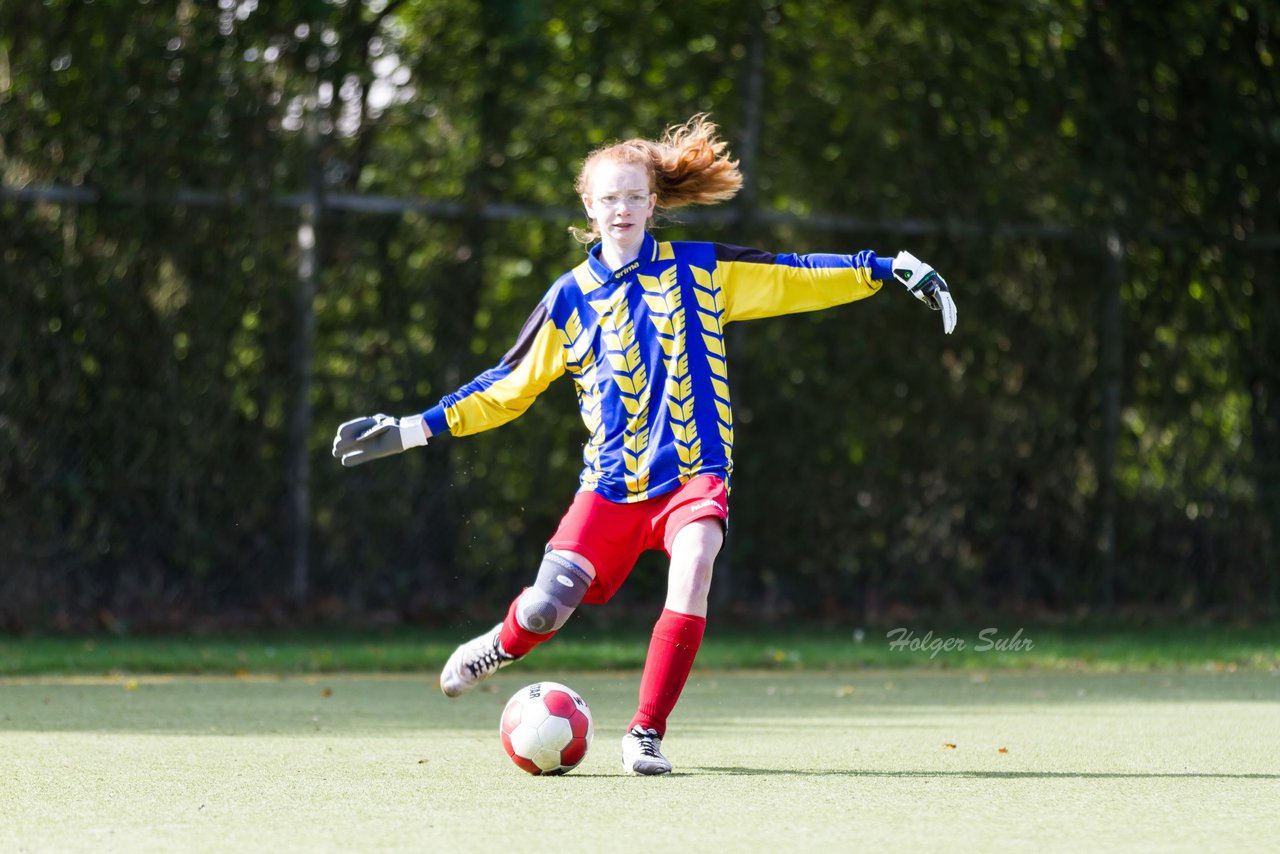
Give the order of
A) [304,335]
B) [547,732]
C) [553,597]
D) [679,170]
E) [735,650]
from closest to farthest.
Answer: [547,732]
[553,597]
[679,170]
[735,650]
[304,335]

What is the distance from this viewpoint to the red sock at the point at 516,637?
5.20 meters

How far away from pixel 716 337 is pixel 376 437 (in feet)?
3.50

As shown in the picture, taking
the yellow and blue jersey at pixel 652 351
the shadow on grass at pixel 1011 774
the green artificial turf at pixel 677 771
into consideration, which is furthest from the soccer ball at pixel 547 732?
the yellow and blue jersey at pixel 652 351

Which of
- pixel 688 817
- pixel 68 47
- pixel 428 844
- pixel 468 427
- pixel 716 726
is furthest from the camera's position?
pixel 68 47

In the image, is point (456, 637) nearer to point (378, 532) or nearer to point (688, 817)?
point (378, 532)

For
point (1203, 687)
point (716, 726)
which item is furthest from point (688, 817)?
point (1203, 687)

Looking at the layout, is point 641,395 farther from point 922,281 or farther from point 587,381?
point 922,281

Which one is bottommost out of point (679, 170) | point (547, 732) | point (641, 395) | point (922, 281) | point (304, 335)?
point (547, 732)

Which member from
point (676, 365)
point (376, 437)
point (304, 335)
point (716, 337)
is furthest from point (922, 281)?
point (304, 335)

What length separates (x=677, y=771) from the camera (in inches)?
194

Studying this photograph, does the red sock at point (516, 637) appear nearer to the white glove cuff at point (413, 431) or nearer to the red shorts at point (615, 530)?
the red shorts at point (615, 530)

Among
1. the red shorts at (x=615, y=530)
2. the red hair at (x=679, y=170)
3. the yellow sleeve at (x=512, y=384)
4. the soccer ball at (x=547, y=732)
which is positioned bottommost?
the soccer ball at (x=547, y=732)

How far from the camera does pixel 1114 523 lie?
11055 mm

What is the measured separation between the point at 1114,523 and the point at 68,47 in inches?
264
